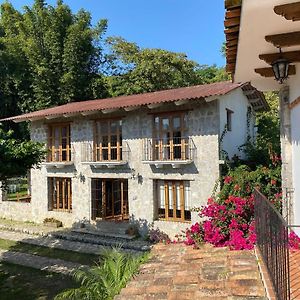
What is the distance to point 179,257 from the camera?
630cm

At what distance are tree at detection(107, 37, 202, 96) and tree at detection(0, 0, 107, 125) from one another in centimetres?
201

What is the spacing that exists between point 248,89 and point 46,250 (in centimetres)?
1149

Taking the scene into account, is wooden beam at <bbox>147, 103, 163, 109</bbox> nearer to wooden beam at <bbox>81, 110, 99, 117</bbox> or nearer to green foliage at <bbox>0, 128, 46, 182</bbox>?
wooden beam at <bbox>81, 110, 99, 117</bbox>

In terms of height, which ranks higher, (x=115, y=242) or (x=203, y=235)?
(x=203, y=235)

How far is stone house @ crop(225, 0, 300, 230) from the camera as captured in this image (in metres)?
3.75

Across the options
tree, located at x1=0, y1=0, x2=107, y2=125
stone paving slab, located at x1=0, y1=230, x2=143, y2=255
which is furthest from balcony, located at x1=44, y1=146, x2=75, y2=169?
tree, located at x1=0, y1=0, x2=107, y2=125

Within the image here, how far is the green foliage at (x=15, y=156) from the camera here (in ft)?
31.8

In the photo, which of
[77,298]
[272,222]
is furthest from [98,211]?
[272,222]

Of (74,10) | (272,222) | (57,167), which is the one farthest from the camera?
(74,10)

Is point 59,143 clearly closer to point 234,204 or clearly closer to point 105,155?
point 105,155

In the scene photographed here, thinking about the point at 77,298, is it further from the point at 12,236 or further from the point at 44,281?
the point at 12,236

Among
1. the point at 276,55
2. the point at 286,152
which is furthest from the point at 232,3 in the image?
the point at 286,152

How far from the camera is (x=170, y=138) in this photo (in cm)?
1438

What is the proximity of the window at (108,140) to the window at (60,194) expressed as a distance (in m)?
2.67
